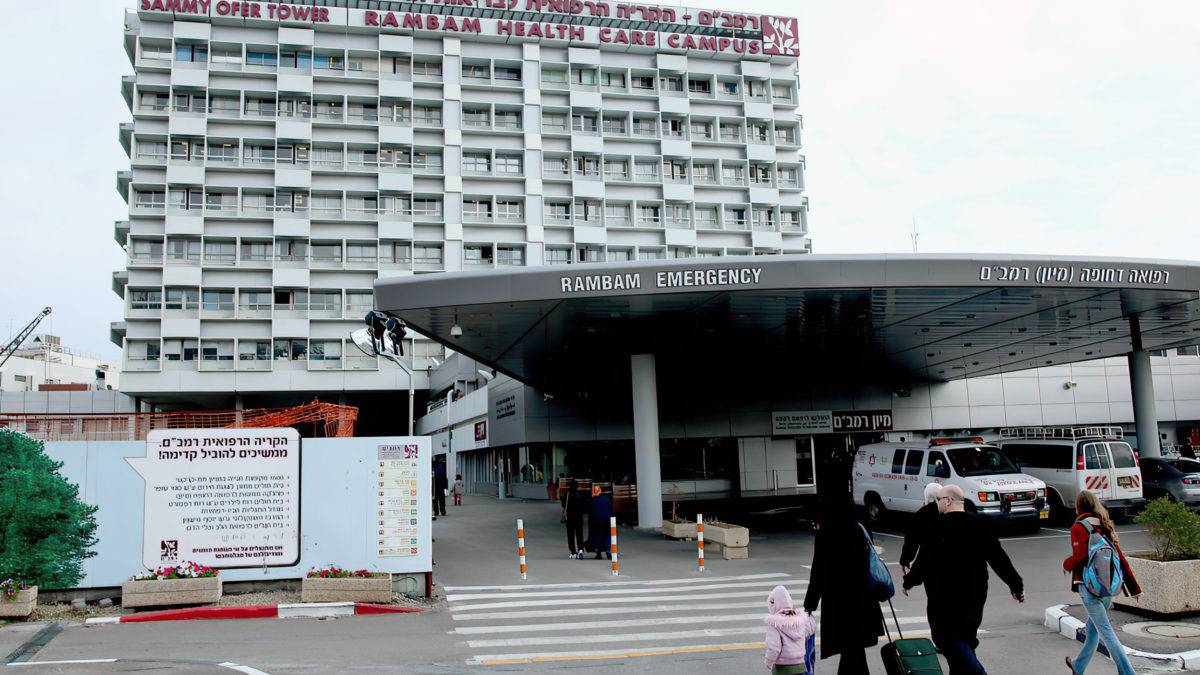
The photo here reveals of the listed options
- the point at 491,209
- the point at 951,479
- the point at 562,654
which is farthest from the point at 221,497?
the point at 491,209

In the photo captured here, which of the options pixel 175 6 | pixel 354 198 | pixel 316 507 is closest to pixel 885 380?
pixel 316 507

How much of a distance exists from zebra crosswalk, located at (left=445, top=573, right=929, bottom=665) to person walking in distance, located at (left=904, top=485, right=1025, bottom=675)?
10.5ft

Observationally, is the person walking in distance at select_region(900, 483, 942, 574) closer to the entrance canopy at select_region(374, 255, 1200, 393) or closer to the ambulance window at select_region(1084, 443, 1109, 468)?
the entrance canopy at select_region(374, 255, 1200, 393)

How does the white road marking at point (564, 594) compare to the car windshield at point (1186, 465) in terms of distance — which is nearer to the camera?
the white road marking at point (564, 594)

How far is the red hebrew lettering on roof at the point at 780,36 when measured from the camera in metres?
80.8

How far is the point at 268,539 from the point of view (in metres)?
13.3

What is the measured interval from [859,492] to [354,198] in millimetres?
55951

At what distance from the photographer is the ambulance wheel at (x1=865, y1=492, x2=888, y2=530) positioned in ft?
75.3

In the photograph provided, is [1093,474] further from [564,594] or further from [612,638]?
[612,638]

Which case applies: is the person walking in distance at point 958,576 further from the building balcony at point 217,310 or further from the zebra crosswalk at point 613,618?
the building balcony at point 217,310

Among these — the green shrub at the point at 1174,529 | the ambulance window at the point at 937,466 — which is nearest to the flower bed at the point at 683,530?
the ambulance window at the point at 937,466

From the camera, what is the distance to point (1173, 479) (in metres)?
22.9

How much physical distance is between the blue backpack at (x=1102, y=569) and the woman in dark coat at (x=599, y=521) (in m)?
10.3

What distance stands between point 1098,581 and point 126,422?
14017mm
